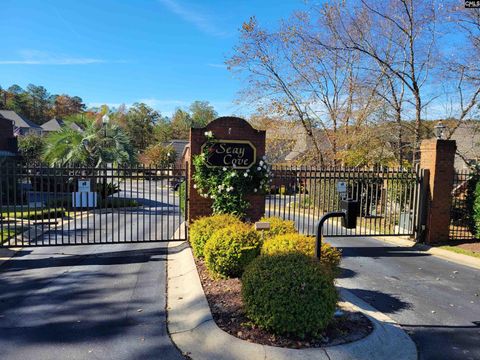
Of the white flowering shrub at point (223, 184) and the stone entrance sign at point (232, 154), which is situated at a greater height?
the stone entrance sign at point (232, 154)

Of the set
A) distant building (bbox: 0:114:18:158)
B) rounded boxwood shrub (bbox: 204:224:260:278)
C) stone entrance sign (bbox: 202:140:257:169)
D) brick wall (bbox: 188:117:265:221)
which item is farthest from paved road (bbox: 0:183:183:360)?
distant building (bbox: 0:114:18:158)

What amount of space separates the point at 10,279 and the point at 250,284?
4650mm

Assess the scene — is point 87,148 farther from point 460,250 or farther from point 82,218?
point 460,250

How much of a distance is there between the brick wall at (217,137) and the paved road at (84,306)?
1.35 m

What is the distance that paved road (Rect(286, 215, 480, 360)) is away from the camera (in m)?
4.43

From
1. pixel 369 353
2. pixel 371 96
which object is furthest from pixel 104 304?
pixel 371 96

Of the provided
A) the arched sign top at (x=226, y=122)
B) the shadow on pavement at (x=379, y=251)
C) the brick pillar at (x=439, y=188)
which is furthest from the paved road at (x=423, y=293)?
the arched sign top at (x=226, y=122)

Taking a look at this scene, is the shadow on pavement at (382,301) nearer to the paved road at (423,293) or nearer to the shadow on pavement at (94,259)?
the paved road at (423,293)

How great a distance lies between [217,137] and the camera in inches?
339

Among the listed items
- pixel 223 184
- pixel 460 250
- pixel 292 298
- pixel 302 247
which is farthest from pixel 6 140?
pixel 292 298

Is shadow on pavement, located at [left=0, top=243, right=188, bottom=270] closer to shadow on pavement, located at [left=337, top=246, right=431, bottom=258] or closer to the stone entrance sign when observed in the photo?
the stone entrance sign

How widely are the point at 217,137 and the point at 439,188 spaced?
233 inches

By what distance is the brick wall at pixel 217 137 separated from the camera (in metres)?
8.59

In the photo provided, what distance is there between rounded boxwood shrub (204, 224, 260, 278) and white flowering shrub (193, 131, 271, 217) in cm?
231
